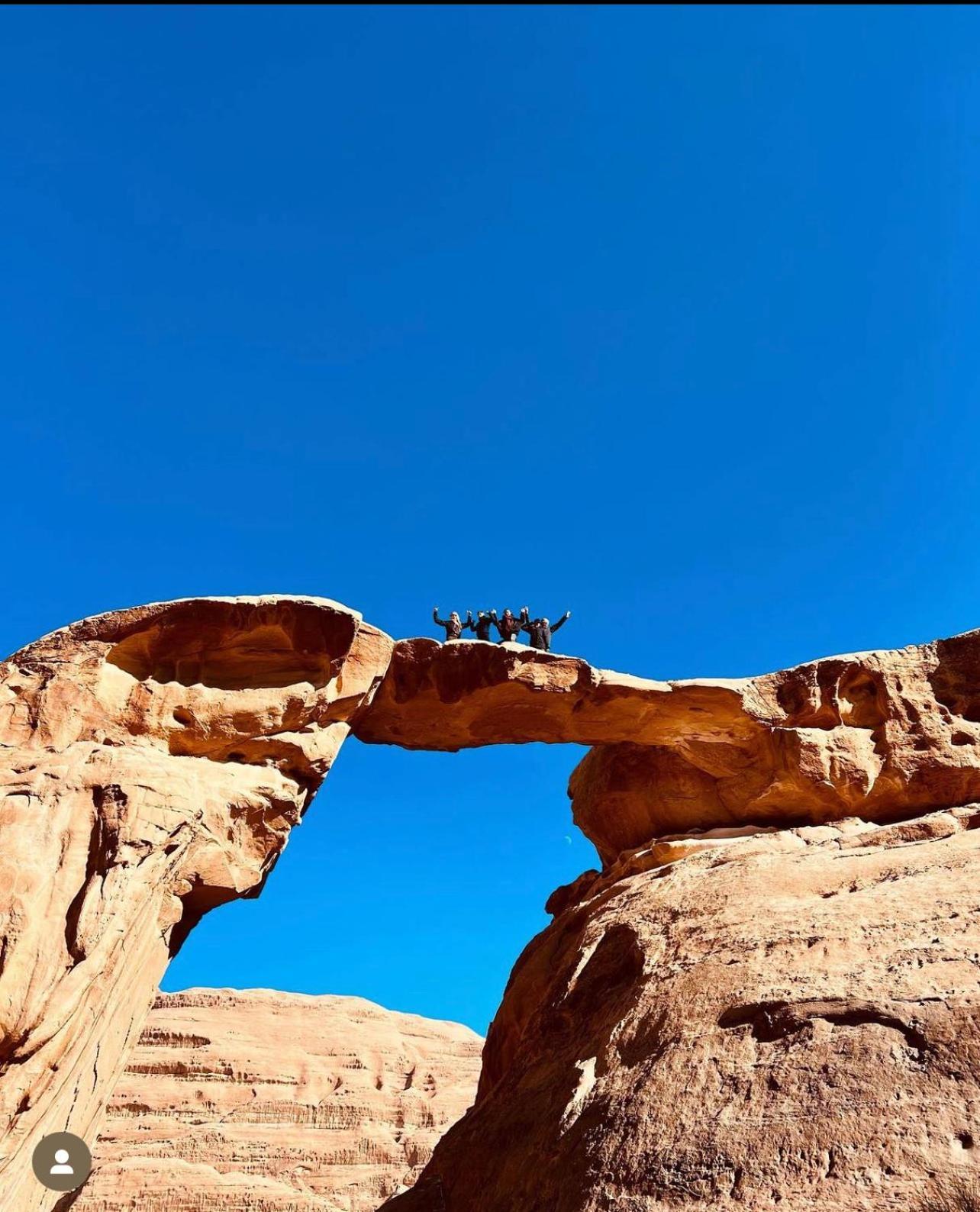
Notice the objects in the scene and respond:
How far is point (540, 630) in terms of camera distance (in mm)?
16047

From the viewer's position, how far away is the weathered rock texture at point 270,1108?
24.3 meters

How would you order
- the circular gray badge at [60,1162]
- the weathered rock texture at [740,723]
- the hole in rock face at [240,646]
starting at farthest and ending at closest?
the weathered rock texture at [740,723] < the hole in rock face at [240,646] < the circular gray badge at [60,1162]

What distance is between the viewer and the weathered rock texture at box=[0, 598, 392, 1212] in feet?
30.3

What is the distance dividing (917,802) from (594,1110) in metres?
8.09

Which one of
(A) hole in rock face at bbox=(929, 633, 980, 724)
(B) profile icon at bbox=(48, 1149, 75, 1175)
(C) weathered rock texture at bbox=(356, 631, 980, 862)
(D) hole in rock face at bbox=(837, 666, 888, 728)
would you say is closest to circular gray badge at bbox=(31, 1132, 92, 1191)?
(B) profile icon at bbox=(48, 1149, 75, 1175)

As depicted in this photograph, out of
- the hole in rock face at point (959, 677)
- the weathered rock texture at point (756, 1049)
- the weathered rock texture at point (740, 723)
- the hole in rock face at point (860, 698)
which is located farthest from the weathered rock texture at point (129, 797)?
the hole in rock face at point (959, 677)

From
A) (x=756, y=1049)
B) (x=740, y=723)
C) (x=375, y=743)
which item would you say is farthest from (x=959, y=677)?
(x=375, y=743)

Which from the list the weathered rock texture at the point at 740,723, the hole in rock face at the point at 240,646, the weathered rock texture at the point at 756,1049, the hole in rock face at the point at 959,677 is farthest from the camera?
the hole in rock face at the point at 959,677

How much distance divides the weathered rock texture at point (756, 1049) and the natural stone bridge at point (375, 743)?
0.21 ft

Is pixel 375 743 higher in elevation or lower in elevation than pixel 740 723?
lower

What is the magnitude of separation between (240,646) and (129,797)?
2941 mm

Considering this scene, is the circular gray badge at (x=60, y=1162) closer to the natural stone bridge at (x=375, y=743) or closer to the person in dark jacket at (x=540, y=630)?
the natural stone bridge at (x=375, y=743)

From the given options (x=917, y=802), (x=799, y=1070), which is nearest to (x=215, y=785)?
(x=799, y=1070)

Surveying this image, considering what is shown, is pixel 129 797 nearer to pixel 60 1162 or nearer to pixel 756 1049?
pixel 60 1162
